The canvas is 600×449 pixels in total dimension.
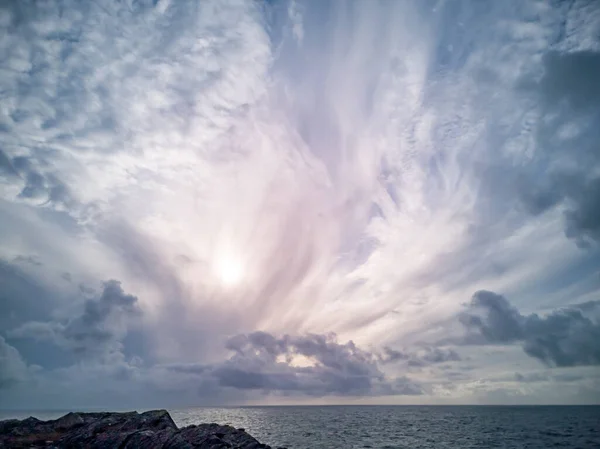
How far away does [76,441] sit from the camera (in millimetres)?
48062

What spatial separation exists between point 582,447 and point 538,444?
26.6 feet

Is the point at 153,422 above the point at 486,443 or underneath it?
above

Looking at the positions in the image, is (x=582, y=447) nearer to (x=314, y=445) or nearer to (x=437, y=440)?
(x=437, y=440)

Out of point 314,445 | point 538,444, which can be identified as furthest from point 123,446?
point 538,444

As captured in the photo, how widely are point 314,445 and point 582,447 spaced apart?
53455mm

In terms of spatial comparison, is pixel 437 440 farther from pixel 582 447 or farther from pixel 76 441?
pixel 76 441

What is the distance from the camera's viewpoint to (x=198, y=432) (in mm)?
48906

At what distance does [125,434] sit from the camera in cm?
4534

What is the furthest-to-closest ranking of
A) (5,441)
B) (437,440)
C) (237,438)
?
(437,440), (5,441), (237,438)

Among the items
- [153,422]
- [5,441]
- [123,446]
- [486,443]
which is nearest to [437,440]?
[486,443]

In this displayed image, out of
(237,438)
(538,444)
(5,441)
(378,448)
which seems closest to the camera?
(237,438)

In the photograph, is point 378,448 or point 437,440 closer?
point 378,448

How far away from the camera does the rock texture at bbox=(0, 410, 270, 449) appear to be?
142 feet

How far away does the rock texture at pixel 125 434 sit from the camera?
1707 inches
